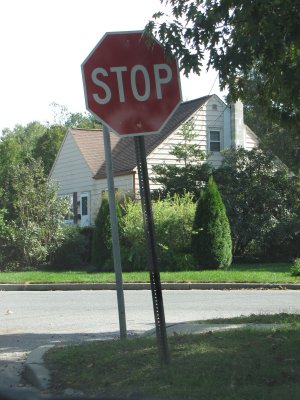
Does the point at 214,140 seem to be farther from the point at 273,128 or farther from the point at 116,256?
the point at 116,256

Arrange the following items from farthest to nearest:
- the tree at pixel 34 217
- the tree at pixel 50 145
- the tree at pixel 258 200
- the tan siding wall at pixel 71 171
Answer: the tree at pixel 50 145
the tan siding wall at pixel 71 171
the tree at pixel 258 200
the tree at pixel 34 217

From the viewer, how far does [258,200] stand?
2386 centimetres

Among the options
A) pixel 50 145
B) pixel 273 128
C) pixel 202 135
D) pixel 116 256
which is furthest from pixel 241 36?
pixel 50 145

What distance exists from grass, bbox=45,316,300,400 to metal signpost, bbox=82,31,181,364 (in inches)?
15.0

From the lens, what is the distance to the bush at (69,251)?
23.2 meters

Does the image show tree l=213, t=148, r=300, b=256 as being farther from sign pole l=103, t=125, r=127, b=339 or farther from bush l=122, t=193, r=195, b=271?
sign pole l=103, t=125, r=127, b=339

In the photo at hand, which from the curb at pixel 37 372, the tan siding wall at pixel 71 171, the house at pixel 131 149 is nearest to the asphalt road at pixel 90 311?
the curb at pixel 37 372

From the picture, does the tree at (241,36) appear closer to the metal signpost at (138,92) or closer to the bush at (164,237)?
the metal signpost at (138,92)

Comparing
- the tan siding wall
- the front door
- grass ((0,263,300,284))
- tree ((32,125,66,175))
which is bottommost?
grass ((0,263,300,284))

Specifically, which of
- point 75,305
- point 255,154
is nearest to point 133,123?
point 75,305

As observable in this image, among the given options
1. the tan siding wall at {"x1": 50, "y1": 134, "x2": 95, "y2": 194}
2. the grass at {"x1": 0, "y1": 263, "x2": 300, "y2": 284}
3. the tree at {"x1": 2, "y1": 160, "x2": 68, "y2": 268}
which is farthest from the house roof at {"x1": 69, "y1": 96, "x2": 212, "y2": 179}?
the grass at {"x1": 0, "y1": 263, "x2": 300, "y2": 284}

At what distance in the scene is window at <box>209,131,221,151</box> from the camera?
29.8m

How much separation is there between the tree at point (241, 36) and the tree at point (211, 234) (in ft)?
45.3

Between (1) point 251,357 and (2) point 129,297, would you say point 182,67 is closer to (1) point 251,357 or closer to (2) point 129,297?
(1) point 251,357
